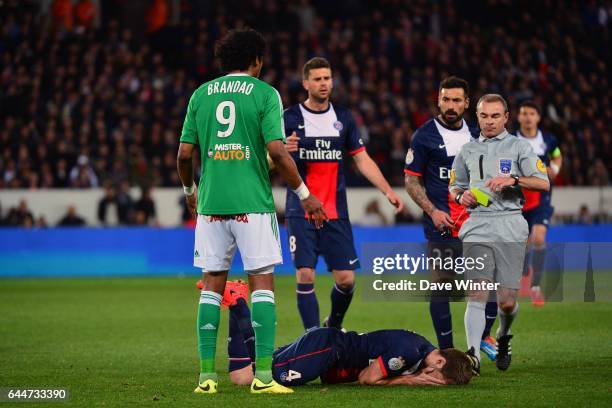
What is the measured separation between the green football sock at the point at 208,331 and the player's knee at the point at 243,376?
0.42 meters

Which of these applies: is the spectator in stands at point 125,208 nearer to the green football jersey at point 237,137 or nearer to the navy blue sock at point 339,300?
the navy blue sock at point 339,300

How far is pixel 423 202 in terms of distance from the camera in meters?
8.84

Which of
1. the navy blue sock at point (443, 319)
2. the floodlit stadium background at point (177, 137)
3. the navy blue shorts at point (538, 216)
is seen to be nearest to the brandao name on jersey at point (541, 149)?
the navy blue shorts at point (538, 216)

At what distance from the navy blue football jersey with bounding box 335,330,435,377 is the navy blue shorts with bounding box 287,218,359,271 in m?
2.37

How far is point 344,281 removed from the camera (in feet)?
32.3

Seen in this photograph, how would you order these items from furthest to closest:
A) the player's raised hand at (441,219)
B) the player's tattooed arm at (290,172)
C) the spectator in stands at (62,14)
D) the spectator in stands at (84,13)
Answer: the spectator in stands at (84,13)
the spectator in stands at (62,14)
the player's raised hand at (441,219)
the player's tattooed arm at (290,172)

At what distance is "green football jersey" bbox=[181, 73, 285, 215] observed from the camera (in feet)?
23.3

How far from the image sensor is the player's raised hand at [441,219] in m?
8.60

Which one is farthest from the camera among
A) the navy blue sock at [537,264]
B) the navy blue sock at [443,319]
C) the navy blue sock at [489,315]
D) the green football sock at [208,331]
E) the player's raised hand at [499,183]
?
the navy blue sock at [537,264]

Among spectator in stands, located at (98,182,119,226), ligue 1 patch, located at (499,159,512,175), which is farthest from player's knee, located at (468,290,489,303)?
spectator in stands, located at (98,182,119,226)

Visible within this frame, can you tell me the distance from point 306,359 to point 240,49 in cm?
210

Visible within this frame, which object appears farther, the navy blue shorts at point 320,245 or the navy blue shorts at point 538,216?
the navy blue shorts at point 538,216

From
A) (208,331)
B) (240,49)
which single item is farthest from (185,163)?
(208,331)

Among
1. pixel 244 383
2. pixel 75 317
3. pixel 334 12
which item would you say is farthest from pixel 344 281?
pixel 334 12
